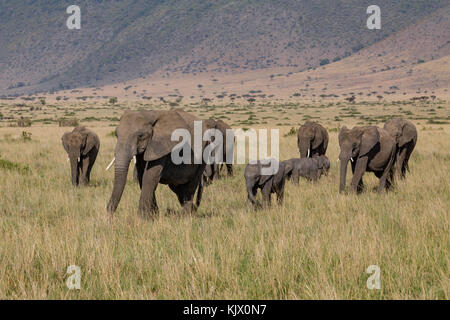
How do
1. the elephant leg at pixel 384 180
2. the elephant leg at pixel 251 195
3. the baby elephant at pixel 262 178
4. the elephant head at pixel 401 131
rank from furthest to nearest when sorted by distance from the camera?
the elephant head at pixel 401 131 → the elephant leg at pixel 384 180 → the baby elephant at pixel 262 178 → the elephant leg at pixel 251 195

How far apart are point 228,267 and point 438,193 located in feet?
23.2

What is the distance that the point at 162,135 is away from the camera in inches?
308

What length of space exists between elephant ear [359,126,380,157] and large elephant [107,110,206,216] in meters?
4.58

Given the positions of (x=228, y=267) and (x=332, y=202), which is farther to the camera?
(x=332, y=202)

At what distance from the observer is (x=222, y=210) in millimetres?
9531

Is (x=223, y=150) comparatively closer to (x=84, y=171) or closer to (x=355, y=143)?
(x=84, y=171)

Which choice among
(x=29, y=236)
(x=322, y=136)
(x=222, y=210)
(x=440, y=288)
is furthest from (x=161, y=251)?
(x=322, y=136)

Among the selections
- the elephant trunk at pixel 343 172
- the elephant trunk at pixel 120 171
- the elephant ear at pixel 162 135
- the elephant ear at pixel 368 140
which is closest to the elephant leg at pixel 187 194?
the elephant ear at pixel 162 135

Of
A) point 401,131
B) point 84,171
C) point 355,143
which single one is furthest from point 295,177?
point 84,171

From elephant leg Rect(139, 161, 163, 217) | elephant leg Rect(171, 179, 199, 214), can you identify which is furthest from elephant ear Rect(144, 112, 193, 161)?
elephant leg Rect(171, 179, 199, 214)

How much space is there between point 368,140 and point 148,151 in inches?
224

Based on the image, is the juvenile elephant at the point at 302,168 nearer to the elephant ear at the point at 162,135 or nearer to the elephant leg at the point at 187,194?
the elephant leg at the point at 187,194

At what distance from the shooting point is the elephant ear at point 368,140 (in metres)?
11.3
